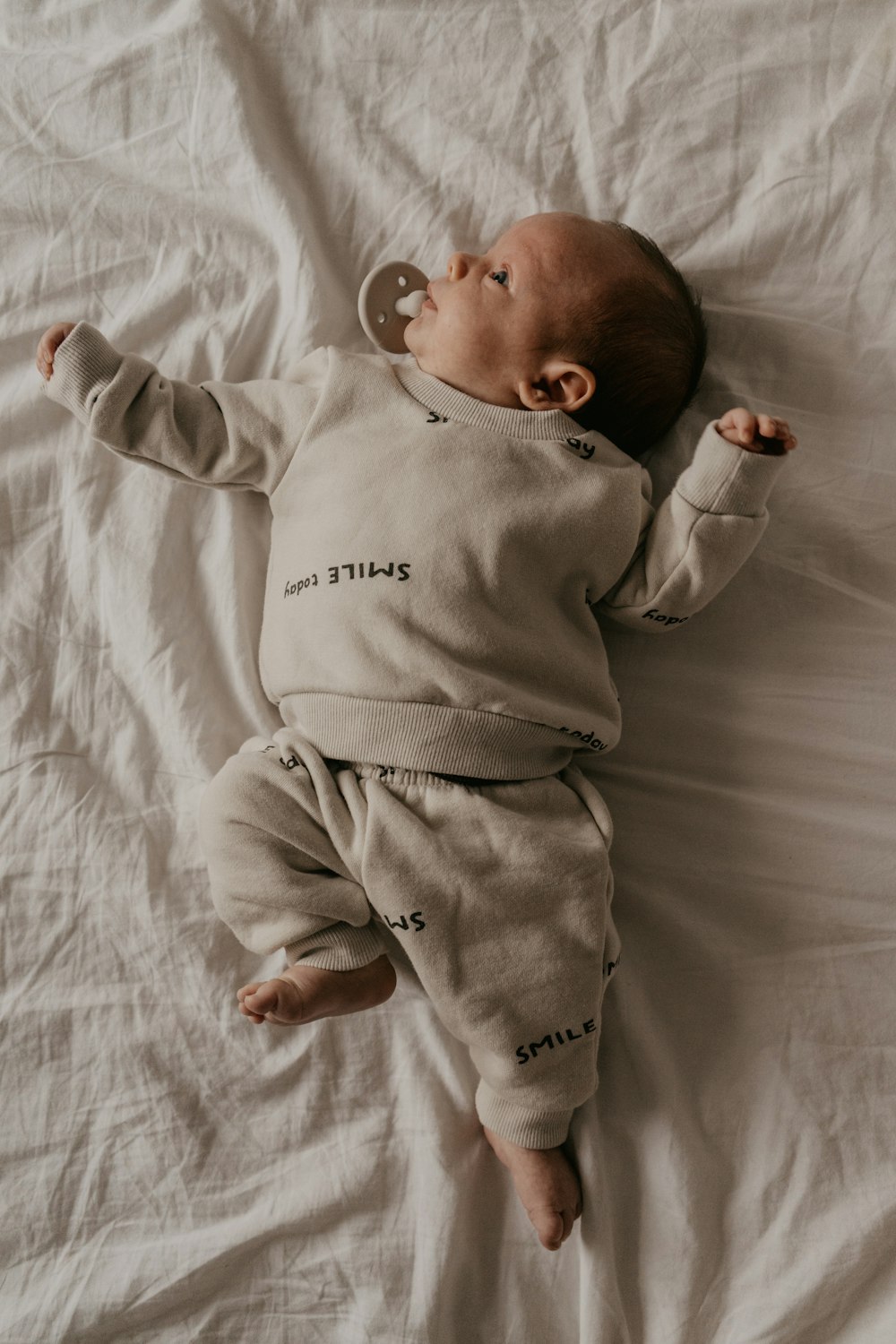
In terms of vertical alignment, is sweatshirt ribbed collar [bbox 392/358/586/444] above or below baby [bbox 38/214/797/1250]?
above

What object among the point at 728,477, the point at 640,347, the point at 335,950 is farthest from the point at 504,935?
the point at 640,347

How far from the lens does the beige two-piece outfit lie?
3.40 ft

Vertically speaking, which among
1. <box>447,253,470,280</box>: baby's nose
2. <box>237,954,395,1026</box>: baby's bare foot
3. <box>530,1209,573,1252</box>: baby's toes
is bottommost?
<box>530,1209,573,1252</box>: baby's toes

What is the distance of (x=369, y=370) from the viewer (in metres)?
1.14

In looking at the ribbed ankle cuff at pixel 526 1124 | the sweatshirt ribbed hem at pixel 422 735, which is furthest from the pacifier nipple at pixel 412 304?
the ribbed ankle cuff at pixel 526 1124

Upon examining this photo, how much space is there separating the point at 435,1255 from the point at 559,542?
0.69 metres

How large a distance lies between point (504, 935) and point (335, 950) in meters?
0.16

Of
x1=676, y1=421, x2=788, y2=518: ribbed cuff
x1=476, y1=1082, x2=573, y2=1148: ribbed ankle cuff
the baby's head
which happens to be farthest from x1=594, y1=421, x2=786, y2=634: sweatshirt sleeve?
x1=476, y1=1082, x2=573, y2=1148: ribbed ankle cuff

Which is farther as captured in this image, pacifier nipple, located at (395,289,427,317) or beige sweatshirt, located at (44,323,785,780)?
pacifier nipple, located at (395,289,427,317)

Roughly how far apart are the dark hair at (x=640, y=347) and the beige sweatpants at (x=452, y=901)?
0.42m

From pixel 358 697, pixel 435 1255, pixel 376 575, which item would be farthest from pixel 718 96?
pixel 435 1255

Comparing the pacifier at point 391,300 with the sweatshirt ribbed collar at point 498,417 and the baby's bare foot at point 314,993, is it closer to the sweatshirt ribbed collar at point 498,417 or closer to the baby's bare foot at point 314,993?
the sweatshirt ribbed collar at point 498,417

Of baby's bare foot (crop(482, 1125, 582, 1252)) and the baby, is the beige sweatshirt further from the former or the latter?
baby's bare foot (crop(482, 1125, 582, 1252))

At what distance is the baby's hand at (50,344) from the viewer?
1096 mm
